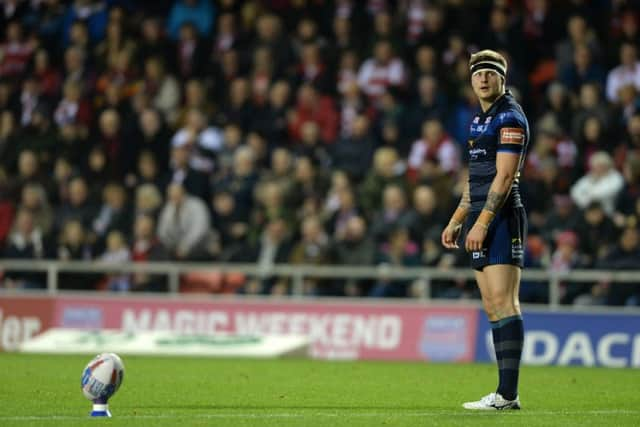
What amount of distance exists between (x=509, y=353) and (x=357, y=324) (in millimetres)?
8335

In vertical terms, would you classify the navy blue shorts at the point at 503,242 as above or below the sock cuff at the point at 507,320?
above

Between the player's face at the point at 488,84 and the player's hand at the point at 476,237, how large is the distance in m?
0.95

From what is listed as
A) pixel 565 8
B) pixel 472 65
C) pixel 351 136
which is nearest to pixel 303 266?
pixel 351 136

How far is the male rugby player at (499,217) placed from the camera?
937cm

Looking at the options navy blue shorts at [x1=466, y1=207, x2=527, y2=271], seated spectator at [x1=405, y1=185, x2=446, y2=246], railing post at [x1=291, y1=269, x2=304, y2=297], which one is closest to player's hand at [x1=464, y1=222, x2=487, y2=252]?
navy blue shorts at [x1=466, y1=207, x2=527, y2=271]

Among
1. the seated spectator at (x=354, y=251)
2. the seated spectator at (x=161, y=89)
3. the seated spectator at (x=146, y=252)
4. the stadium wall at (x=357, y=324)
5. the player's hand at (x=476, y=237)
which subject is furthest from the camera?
the seated spectator at (x=161, y=89)

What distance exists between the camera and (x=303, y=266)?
60.6ft

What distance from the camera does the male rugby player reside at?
9367 millimetres

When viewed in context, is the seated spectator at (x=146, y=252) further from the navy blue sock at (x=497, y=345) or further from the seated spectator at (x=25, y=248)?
the navy blue sock at (x=497, y=345)

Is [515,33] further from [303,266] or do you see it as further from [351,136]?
[303,266]

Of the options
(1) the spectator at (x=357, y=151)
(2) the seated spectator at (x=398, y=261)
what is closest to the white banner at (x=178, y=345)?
(2) the seated spectator at (x=398, y=261)

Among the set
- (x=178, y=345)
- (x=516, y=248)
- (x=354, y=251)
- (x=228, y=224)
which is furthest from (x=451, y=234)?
(x=228, y=224)

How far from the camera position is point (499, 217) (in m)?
9.54

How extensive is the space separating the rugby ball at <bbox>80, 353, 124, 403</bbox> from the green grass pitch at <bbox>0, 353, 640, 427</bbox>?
174mm
